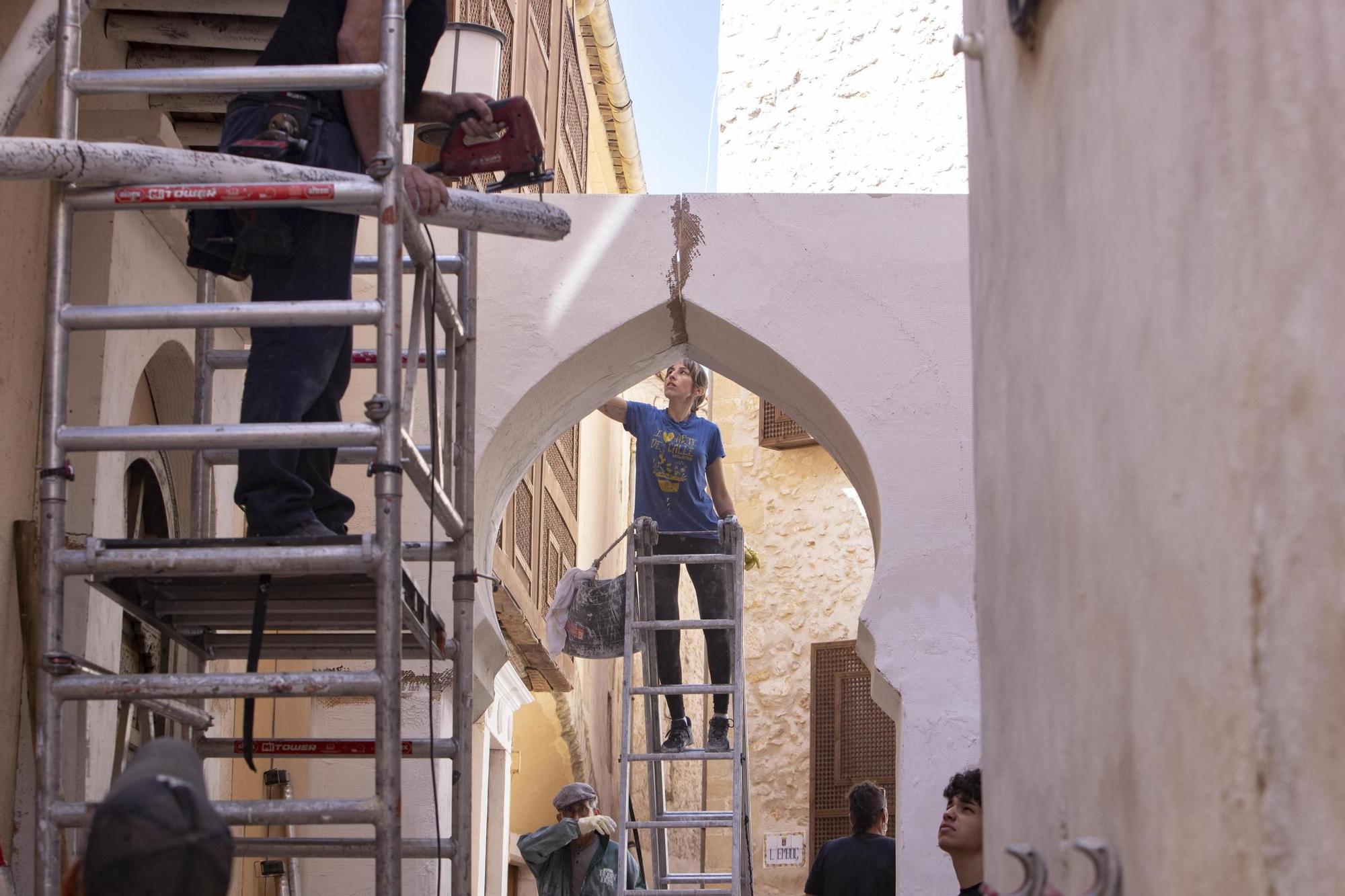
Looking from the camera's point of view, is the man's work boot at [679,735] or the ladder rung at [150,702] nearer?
the ladder rung at [150,702]

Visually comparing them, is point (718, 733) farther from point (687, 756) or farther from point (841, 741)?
point (841, 741)

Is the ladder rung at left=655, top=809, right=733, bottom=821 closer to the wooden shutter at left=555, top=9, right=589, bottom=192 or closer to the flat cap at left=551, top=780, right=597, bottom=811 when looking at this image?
the flat cap at left=551, top=780, right=597, bottom=811

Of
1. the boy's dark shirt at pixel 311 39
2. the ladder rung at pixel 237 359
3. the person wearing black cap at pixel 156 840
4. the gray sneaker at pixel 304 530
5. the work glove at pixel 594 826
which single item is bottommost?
the work glove at pixel 594 826

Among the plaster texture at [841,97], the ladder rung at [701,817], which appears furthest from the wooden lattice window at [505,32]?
the ladder rung at [701,817]

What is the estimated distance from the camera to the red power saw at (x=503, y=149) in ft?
12.5

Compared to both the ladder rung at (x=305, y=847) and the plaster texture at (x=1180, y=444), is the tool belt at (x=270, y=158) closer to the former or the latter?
the ladder rung at (x=305, y=847)

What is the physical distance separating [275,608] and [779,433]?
10.5m

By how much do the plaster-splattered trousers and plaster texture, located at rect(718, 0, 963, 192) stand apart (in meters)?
3.56

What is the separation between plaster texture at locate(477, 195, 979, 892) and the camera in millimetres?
6176

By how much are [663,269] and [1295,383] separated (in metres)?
4.80

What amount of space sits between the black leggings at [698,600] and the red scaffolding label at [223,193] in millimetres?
4514

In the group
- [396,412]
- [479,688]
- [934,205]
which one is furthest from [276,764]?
[396,412]

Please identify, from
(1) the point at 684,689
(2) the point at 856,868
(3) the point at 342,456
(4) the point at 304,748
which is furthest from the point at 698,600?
(4) the point at 304,748

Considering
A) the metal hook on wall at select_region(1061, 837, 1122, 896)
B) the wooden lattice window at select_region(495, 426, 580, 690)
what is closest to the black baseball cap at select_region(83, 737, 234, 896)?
the metal hook on wall at select_region(1061, 837, 1122, 896)
